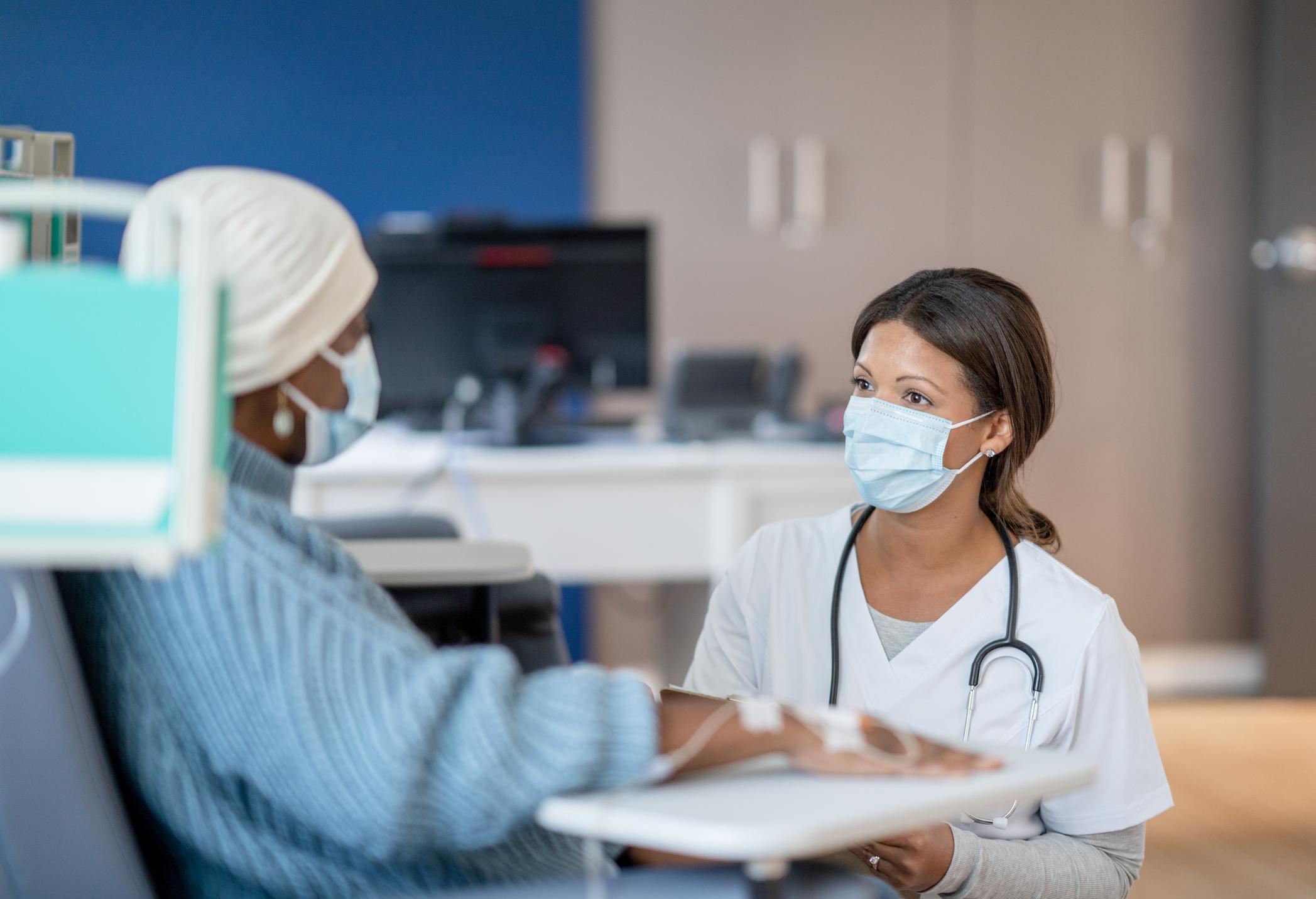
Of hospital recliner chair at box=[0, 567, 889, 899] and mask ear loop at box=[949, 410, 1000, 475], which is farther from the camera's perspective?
mask ear loop at box=[949, 410, 1000, 475]

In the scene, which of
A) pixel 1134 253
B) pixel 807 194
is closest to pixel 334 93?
pixel 807 194

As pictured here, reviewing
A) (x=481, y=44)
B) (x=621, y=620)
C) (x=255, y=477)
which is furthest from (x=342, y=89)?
(x=255, y=477)

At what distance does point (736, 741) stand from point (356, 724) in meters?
0.28

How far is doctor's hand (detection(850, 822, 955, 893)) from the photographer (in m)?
1.23

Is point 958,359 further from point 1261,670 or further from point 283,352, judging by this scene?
point 1261,670

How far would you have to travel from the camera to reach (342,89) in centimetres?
370

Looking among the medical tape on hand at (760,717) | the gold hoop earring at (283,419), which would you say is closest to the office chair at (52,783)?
the gold hoop earring at (283,419)

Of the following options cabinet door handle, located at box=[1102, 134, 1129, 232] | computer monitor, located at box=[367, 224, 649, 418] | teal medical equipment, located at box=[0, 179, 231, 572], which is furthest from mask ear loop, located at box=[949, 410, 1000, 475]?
cabinet door handle, located at box=[1102, 134, 1129, 232]

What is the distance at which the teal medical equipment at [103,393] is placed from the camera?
71 centimetres

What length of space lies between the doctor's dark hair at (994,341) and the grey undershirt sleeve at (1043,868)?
0.38 m

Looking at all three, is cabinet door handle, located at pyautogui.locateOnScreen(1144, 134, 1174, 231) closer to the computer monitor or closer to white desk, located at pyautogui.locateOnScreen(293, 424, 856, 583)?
white desk, located at pyautogui.locateOnScreen(293, 424, 856, 583)

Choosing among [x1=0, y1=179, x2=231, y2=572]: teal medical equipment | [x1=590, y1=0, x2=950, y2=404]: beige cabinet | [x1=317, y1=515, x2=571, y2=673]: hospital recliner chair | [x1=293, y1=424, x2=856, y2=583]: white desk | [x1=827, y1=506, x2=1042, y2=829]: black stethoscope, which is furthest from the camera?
[x1=590, y1=0, x2=950, y2=404]: beige cabinet

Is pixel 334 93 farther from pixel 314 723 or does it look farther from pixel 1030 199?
pixel 314 723

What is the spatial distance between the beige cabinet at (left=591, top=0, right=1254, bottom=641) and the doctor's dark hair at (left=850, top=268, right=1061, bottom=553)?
2316 mm
